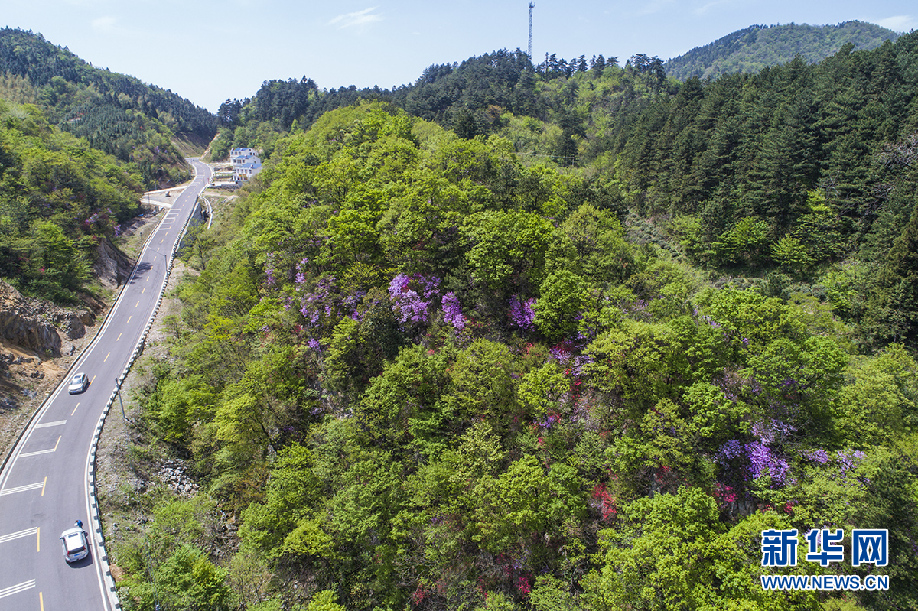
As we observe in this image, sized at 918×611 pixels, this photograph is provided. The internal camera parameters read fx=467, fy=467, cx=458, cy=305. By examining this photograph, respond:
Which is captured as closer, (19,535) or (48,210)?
(19,535)

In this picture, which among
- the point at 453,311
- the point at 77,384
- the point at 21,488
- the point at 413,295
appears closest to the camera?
the point at 21,488

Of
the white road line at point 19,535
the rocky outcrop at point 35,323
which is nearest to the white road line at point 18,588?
the white road line at point 19,535

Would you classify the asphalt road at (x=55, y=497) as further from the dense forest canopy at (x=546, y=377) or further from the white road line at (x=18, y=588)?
the dense forest canopy at (x=546, y=377)

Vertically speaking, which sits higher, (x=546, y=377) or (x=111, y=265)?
(x=111, y=265)

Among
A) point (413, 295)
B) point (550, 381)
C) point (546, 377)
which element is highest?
point (413, 295)

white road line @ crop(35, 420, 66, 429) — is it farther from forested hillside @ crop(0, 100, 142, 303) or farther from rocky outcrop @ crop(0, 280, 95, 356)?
forested hillside @ crop(0, 100, 142, 303)

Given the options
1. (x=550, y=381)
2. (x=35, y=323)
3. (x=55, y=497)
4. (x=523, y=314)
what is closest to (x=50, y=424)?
(x=55, y=497)

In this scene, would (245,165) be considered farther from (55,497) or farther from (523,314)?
(523,314)

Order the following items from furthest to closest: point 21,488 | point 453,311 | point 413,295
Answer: point 413,295, point 453,311, point 21,488
